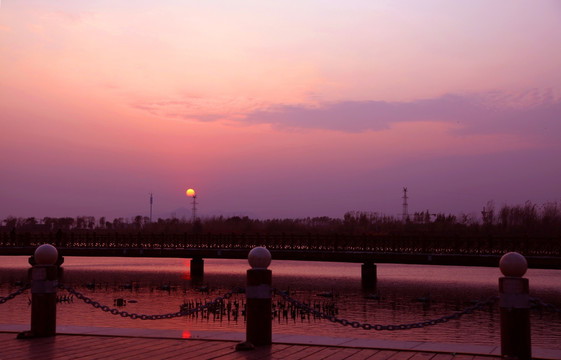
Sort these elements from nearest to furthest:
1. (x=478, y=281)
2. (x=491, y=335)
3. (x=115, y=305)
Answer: (x=491, y=335) < (x=115, y=305) < (x=478, y=281)

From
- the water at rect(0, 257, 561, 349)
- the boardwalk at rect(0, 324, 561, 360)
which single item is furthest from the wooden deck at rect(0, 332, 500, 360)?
the water at rect(0, 257, 561, 349)

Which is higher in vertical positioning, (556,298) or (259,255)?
(259,255)

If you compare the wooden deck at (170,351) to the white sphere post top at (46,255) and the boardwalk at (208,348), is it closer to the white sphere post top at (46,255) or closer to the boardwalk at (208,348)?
the boardwalk at (208,348)

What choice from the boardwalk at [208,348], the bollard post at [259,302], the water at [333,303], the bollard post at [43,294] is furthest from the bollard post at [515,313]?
the bollard post at [43,294]

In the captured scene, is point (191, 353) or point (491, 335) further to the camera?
point (491, 335)

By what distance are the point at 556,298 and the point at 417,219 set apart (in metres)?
88.9

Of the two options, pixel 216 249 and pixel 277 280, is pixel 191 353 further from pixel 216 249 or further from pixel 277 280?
pixel 216 249

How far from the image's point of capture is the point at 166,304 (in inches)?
1330

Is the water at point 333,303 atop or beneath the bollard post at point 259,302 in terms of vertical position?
beneath

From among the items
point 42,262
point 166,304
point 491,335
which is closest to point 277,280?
point 166,304

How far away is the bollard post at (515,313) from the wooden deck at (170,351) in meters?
0.25

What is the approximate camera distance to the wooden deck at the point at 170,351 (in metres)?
8.12

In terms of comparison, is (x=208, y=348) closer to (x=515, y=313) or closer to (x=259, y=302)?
(x=259, y=302)

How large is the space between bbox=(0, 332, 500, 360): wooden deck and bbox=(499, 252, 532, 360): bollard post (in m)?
0.25
